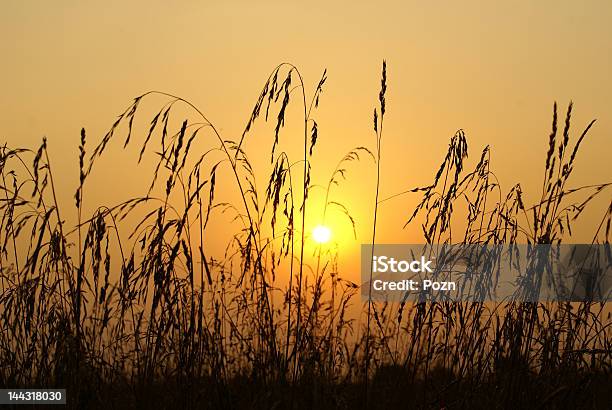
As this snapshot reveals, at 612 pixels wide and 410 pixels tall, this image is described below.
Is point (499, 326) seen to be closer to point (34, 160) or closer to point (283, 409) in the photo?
point (283, 409)

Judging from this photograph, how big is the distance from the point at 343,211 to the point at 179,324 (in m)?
0.94

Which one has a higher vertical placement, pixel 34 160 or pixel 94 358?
pixel 34 160

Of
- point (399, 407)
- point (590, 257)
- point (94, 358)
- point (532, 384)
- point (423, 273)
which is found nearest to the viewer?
point (532, 384)

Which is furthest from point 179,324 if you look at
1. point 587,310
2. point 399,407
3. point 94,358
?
point 587,310

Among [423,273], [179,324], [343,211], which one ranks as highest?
[343,211]

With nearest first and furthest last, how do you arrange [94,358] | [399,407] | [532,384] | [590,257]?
[532,384] < [399,407] < [94,358] < [590,257]

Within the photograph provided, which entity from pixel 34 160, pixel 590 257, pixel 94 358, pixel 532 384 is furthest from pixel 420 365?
pixel 34 160

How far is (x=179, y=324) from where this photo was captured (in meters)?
2.67

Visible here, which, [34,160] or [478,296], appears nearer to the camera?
[34,160]

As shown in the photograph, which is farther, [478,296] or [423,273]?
[423,273]

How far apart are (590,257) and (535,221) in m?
0.44

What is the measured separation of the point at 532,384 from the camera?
240 cm

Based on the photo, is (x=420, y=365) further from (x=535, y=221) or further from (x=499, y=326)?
(x=535, y=221)

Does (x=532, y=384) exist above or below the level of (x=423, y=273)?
below
